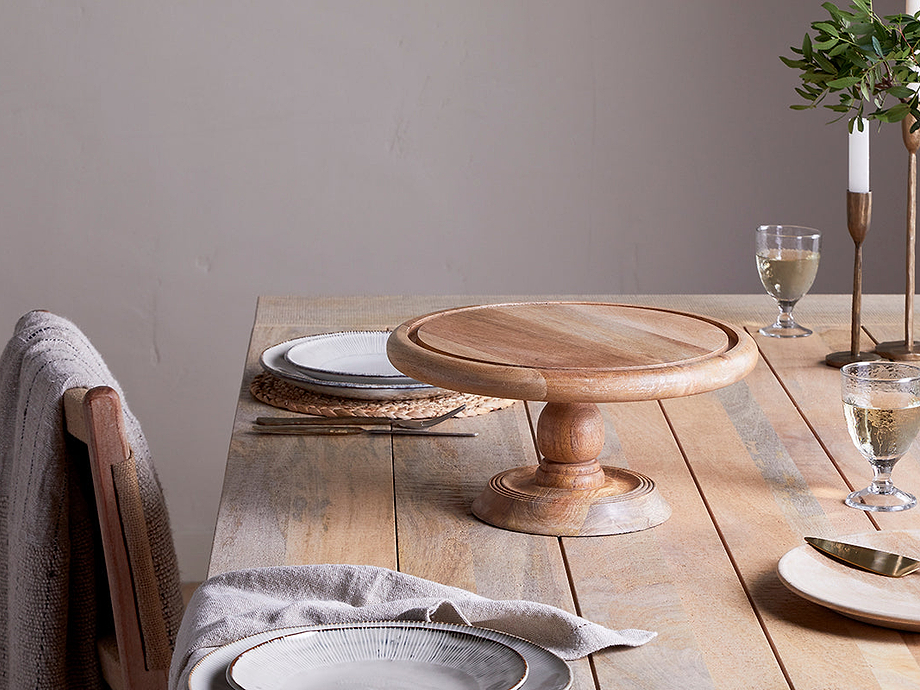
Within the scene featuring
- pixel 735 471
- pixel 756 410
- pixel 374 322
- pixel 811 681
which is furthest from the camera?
pixel 374 322

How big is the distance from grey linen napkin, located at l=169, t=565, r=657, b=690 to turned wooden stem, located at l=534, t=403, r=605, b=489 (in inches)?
8.7

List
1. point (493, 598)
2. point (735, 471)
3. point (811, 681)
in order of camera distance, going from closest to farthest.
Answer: point (811, 681), point (493, 598), point (735, 471)

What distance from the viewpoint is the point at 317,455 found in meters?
1.26

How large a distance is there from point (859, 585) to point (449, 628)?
1.04ft

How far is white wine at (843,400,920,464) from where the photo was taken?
42.5 inches

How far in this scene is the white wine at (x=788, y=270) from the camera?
1.68 m

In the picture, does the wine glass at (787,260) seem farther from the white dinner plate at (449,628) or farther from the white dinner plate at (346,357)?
the white dinner plate at (449,628)

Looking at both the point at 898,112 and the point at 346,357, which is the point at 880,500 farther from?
the point at 346,357

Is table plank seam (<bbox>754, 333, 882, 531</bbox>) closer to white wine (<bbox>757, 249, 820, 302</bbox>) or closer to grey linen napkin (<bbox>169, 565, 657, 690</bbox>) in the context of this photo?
white wine (<bbox>757, 249, 820, 302</bbox>)

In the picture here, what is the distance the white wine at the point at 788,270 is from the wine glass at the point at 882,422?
55 cm

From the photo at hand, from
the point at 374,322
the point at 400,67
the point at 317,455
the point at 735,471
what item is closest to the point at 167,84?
the point at 400,67

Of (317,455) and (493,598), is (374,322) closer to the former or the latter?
(317,455)

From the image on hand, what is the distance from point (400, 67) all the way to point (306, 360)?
5.60 feet

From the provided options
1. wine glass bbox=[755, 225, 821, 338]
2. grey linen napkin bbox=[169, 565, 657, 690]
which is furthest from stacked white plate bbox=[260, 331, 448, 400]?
wine glass bbox=[755, 225, 821, 338]
